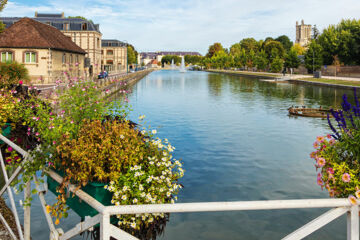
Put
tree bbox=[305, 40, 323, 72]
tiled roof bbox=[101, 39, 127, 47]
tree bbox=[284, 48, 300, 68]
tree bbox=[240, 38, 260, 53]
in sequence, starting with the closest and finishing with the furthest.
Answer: tree bbox=[305, 40, 323, 72], tree bbox=[284, 48, 300, 68], tiled roof bbox=[101, 39, 127, 47], tree bbox=[240, 38, 260, 53]

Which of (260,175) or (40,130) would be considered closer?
(40,130)

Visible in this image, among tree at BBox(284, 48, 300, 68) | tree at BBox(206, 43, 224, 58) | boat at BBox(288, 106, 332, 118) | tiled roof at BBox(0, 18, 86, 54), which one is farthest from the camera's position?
tree at BBox(206, 43, 224, 58)

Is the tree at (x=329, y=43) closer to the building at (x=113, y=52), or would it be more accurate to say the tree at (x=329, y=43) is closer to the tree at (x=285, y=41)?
the building at (x=113, y=52)

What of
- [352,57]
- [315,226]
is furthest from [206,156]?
[352,57]

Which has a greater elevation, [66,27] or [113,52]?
[66,27]

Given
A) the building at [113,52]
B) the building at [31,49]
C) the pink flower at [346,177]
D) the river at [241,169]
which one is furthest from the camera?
the building at [113,52]

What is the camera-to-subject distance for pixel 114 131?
4.71 m

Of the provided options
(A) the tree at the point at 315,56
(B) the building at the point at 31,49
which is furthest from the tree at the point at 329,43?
(B) the building at the point at 31,49

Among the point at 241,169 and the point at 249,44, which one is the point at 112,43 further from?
the point at 241,169

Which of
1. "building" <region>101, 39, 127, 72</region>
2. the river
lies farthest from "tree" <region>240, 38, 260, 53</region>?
the river

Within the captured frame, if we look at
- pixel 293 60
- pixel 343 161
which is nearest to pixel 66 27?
pixel 293 60

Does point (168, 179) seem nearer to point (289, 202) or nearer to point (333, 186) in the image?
point (289, 202)

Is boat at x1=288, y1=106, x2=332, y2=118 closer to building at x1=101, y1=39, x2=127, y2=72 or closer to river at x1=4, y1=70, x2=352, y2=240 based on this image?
river at x1=4, y1=70, x2=352, y2=240

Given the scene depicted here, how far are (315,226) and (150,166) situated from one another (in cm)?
219
